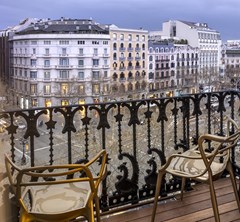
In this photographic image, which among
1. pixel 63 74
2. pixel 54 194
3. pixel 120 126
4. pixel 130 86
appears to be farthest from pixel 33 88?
pixel 54 194

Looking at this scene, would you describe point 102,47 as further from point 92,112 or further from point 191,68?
point 92,112

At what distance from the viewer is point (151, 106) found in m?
2.48

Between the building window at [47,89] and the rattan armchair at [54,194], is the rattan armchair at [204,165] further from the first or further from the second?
the building window at [47,89]

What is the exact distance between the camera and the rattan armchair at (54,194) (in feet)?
4.70

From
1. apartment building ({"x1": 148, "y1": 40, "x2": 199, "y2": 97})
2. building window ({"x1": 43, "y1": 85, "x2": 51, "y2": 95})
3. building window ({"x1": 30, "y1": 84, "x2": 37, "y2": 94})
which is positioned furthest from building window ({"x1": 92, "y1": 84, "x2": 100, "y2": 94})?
apartment building ({"x1": 148, "y1": 40, "x2": 199, "y2": 97})

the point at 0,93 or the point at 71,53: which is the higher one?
the point at 71,53

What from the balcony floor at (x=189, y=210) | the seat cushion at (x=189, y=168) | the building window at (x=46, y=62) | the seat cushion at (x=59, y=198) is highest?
the building window at (x=46, y=62)

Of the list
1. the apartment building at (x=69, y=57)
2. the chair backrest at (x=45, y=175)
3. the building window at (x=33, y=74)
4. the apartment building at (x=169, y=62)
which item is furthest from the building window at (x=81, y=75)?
the chair backrest at (x=45, y=175)

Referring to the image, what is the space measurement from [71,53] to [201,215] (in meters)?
8.83

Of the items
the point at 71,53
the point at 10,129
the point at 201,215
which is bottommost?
the point at 201,215

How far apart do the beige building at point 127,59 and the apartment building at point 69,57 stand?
0.94 ft

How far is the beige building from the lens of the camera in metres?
11.7

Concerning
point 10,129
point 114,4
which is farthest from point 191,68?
point 10,129

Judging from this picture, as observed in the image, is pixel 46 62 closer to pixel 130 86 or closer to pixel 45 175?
pixel 130 86
